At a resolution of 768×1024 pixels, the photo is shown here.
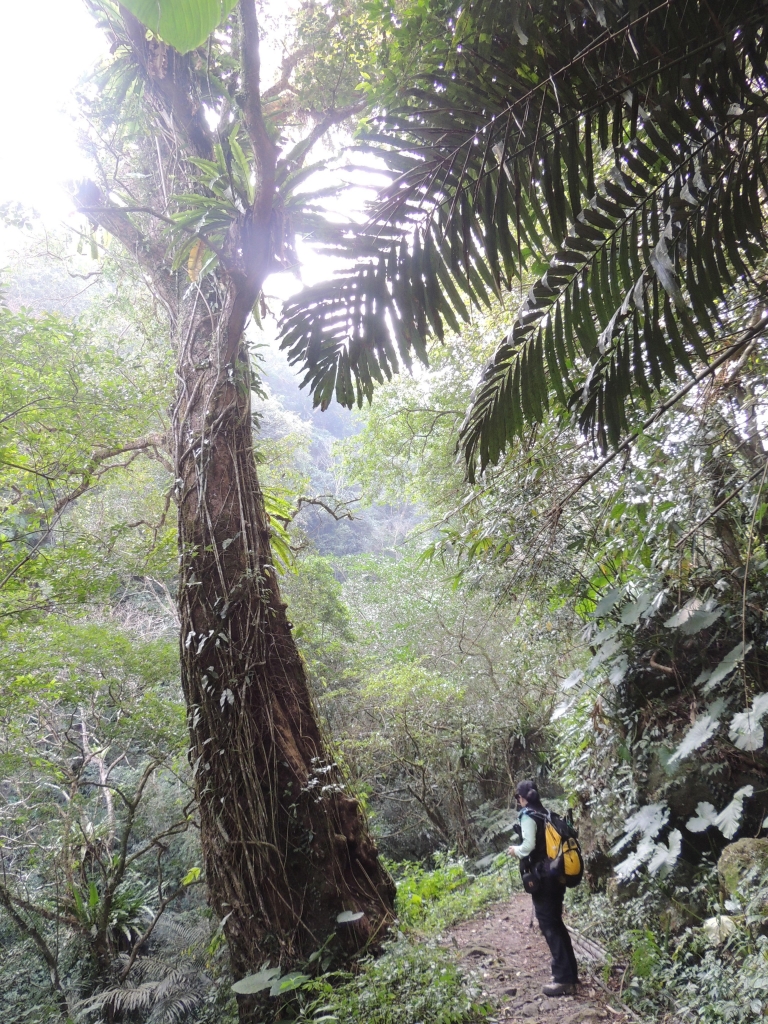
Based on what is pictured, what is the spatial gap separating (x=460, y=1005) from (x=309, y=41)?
622 cm

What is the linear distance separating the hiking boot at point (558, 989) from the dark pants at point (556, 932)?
16 mm

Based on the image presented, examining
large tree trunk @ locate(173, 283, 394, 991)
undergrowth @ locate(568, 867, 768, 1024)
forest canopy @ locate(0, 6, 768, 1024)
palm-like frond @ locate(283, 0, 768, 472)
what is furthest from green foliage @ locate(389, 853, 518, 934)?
palm-like frond @ locate(283, 0, 768, 472)

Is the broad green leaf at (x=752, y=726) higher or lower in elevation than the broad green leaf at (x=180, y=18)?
lower

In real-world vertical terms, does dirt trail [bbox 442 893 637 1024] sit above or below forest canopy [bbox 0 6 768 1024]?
below

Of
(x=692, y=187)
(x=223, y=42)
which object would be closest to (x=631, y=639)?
(x=692, y=187)

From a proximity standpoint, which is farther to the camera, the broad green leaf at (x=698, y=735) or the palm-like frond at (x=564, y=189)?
the broad green leaf at (x=698, y=735)

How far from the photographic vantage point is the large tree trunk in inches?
106

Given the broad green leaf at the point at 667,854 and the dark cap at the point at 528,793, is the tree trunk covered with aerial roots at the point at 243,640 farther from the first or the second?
the broad green leaf at the point at 667,854

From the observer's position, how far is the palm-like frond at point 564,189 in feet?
3.88

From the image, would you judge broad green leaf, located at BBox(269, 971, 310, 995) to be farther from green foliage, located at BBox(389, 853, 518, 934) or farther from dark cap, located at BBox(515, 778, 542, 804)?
dark cap, located at BBox(515, 778, 542, 804)

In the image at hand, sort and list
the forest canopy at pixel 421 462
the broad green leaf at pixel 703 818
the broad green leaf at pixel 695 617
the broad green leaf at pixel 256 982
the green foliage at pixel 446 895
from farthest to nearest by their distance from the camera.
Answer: the green foliage at pixel 446 895 → the broad green leaf at pixel 703 818 → the broad green leaf at pixel 695 617 → the broad green leaf at pixel 256 982 → the forest canopy at pixel 421 462

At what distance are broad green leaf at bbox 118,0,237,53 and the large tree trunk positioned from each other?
2461mm

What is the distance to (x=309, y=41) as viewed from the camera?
185 inches

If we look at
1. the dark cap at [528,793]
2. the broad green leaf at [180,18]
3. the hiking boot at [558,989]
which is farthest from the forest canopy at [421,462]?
the dark cap at [528,793]
